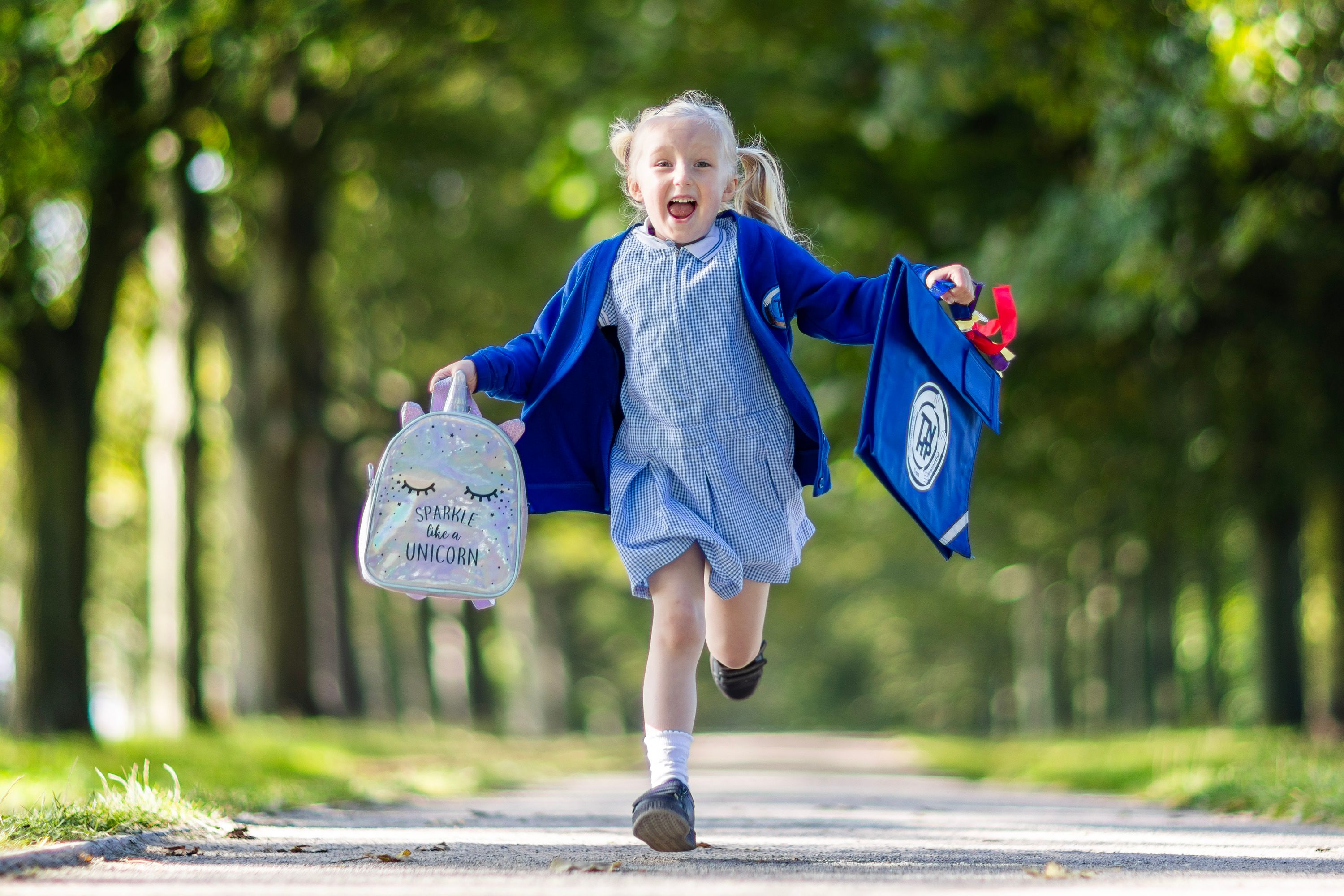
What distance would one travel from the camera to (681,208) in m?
4.37

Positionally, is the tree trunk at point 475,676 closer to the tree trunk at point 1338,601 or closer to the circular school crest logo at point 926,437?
the tree trunk at point 1338,601

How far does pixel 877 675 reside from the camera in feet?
183

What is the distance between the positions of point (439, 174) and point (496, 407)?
351 centimetres

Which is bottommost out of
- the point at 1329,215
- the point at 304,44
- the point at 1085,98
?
the point at 1329,215


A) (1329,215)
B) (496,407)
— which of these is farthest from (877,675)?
(1329,215)

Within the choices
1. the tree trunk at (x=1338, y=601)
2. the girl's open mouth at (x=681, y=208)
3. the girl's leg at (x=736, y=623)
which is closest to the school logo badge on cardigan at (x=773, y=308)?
the girl's open mouth at (x=681, y=208)

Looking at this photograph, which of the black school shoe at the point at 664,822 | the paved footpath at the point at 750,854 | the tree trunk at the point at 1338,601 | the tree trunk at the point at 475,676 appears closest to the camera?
the paved footpath at the point at 750,854

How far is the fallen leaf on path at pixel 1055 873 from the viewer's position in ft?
11.2

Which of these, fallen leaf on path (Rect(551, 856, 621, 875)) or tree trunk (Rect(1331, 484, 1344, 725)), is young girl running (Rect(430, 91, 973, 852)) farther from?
tree trunk (Rect(1331, 484, 1344, 725))

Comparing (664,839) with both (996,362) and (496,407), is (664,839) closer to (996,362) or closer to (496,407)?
(996,362)

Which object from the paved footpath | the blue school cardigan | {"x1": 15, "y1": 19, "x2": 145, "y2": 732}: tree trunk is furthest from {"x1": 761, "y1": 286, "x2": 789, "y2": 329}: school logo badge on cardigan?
{"x1": 15, "y1": 19, "x2": 145, "y2": 732}: tree trunk

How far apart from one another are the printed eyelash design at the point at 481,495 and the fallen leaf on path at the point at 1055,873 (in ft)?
5.65

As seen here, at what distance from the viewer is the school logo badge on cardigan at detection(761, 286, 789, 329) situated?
4.36 meters

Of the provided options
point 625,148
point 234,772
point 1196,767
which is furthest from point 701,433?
point 1196,767
